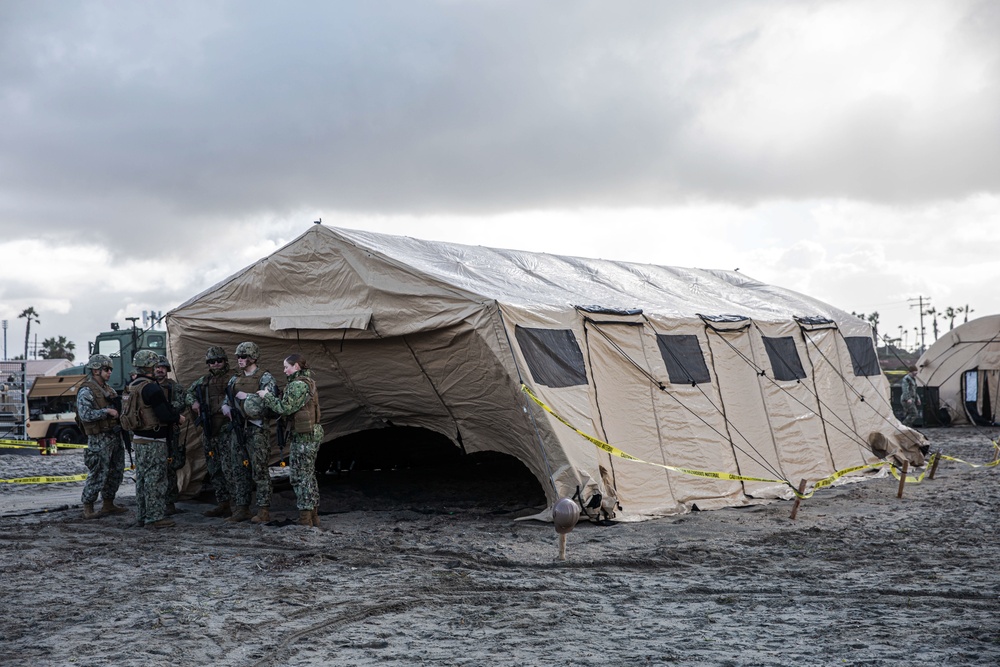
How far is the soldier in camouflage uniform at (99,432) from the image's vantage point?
9258 millimetres

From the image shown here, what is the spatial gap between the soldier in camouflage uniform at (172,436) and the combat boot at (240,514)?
833 mm

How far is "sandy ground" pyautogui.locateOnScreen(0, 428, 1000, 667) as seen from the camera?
4668 mm

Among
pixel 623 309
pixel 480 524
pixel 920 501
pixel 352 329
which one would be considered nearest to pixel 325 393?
pixel 352 329

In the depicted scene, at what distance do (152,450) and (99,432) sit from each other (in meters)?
1.10

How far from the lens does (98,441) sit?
9352 millimetres

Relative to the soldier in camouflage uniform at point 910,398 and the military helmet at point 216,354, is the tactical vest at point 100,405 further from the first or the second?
the soldier in camouflage uniform at point 910,398

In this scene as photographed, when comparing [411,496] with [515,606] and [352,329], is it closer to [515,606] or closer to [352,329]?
[352,329]

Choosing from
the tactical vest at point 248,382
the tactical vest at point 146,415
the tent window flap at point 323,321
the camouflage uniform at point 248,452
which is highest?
the tent window flap at point 323,321

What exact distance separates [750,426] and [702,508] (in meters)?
1.70

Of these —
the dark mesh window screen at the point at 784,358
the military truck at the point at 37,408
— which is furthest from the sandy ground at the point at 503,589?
the military truck at the point at 37,408

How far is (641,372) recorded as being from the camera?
9.55 m

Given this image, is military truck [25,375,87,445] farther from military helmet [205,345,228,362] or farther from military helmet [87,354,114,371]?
military helmet [205,345,228,362]

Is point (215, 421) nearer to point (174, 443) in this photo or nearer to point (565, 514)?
point (174, 443)

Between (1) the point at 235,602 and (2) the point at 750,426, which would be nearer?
(1) the point at 235,602
